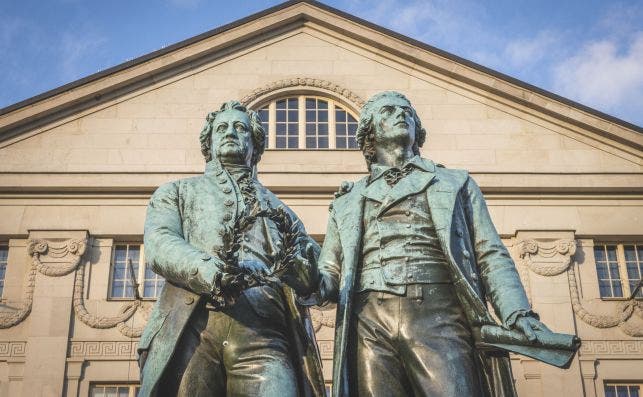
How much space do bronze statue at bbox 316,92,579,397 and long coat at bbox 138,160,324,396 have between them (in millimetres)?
234

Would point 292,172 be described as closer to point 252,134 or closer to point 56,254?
point 56,254

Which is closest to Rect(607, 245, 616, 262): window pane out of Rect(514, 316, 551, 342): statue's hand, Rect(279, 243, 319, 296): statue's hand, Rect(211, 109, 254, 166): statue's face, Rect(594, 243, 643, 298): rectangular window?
Rect(594, 243, 643, 298): rectangular window

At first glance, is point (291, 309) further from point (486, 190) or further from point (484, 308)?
point (486, 190)

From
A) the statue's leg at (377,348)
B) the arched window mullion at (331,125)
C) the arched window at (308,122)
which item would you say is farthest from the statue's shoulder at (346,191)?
the arched window at (308,122)

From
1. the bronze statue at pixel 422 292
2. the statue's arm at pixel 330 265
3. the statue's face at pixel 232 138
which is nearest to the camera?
the bronze statue at pixel 422 292

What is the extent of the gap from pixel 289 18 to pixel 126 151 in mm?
5409

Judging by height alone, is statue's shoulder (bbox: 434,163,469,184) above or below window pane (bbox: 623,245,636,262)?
below

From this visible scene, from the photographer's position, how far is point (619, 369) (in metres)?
23.1

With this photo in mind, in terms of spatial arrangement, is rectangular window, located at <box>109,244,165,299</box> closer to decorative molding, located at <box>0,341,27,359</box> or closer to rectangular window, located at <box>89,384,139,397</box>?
rectangular window, located at <box>89,384,139,397</box>

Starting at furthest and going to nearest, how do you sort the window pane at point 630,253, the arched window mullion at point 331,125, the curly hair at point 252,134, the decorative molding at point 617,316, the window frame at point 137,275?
the arched window mullion at point 331,125
the window pane at point 630,253
the window frame at point 137,275
the decorative molding at point 617,316
the curly hair at point 252,134

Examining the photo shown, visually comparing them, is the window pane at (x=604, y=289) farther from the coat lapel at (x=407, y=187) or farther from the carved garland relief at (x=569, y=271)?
the coat lapel at (x=407, y=187)

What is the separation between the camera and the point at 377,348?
596 centimetres

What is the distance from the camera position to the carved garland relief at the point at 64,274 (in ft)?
76.1

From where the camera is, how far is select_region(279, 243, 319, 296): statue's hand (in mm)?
5809
